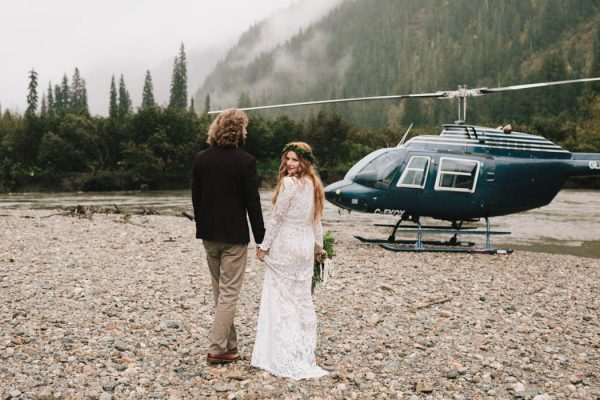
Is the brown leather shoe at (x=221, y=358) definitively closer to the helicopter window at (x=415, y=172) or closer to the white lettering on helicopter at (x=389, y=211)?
the white lettering on helicopter at (x=389, y=211)

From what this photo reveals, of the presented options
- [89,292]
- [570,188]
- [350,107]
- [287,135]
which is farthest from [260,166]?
[350,107]

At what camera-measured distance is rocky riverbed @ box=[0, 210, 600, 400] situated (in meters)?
4.94

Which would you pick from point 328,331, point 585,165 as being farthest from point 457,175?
point 328,331

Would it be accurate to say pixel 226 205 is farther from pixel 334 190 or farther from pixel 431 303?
pixel 334 190

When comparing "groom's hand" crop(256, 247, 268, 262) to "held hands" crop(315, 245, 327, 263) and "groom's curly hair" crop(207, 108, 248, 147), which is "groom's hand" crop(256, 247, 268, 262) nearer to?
"held hands" crop(315, 245, 327, 263)

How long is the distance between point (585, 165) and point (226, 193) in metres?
13.1

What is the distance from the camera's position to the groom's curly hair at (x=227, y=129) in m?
5.08

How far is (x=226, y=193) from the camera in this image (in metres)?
5.10

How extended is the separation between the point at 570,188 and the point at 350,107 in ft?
477

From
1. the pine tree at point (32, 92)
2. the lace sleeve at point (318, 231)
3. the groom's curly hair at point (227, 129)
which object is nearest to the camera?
the groom's curly hair at point (227, 129)

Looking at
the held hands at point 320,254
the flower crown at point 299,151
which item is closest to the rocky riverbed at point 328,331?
the held hands at point 320,254

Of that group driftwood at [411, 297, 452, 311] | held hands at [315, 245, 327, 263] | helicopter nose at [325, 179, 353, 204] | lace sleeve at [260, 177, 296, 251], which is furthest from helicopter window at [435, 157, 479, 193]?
lace sleeve at [260, 177, 296, 251]

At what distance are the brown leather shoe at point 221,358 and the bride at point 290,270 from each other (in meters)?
0.21

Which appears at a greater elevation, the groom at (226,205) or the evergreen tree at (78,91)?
the evergreen tree at (78,91)
